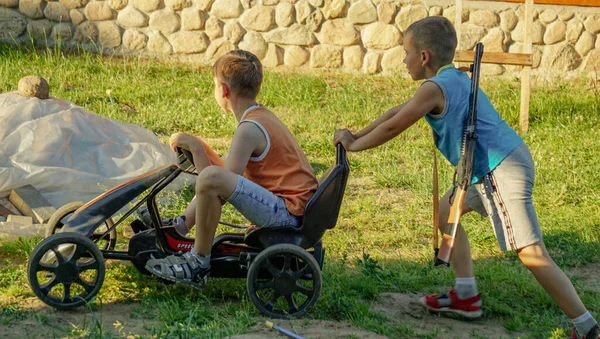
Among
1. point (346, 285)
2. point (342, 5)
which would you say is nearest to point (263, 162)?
point (346, 285)

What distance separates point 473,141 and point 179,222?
5.09 ft

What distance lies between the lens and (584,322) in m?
4.04

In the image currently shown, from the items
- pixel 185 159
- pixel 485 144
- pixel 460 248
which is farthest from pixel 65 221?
pixel 485 144

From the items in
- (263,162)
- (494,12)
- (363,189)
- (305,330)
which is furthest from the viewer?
(494,12)

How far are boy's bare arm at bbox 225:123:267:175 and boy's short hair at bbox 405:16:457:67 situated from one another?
2.84ft

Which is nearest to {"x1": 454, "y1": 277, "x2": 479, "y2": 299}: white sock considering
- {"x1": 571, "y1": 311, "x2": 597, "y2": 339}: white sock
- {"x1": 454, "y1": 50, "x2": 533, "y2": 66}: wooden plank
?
{"x1": 571, "y1": 311, "x2": 597, "y2": 339}: white sock

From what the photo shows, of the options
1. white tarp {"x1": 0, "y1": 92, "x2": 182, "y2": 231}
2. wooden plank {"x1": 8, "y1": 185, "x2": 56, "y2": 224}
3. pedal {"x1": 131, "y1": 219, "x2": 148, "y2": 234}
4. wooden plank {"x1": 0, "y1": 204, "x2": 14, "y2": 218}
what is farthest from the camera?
white tarp {"x1": 0, "y1": 92, "x2": 182, "y2": 231}

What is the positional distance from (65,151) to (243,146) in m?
2.45

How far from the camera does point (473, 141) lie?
3951 millimetres

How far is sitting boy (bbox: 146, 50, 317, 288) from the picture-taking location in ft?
13.0

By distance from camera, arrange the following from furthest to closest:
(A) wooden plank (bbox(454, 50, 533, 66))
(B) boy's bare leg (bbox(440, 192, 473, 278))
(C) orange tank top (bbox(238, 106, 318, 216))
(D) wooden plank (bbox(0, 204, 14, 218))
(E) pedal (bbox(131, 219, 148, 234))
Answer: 1. (A) wooden plank (bbox(454, 50, 533, 66))
2. (D) wooden plank (bbox(0, 204, 14, 218))
3. (E) pedal (bbox(131, 219, 148, 234))
4. (B) boy's bare leg (bbox(440, 192, 473, 278))
5. (C) orange tank top (bbox(238, 106, 318, 216))

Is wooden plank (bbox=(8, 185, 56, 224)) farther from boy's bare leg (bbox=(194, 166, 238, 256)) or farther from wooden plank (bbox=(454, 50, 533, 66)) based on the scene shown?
wooden plank (bbox=(454, 50, 533, 66))

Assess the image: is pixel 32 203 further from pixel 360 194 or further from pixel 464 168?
pixel 464 168

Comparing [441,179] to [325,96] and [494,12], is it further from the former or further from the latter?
[494,12]
